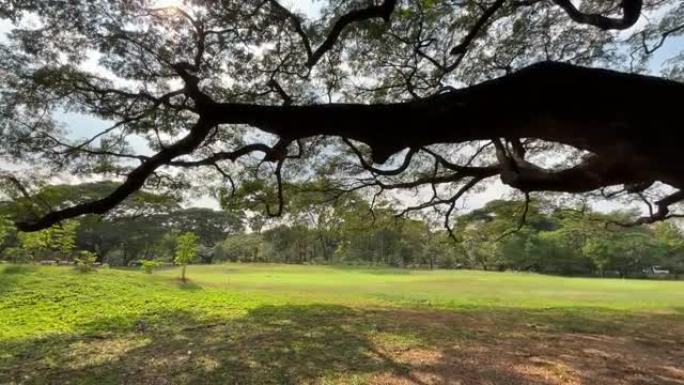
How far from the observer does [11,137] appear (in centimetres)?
913

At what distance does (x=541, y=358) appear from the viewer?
6.69 meters

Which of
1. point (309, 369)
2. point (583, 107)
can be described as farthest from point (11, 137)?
point (583, 107)

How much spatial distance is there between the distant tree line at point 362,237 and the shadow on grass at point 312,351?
4.13 m

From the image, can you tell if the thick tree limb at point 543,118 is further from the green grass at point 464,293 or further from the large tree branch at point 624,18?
the green grass at point 464,293

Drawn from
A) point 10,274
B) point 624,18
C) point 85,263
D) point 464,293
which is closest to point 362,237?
point 464,293

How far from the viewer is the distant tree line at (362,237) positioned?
16.4 meters

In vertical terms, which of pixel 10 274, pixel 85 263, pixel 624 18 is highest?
pixel 624 18

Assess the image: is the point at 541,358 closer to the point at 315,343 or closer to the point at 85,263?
the point at 315,343

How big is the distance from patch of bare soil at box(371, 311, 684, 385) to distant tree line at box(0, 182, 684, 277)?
6853mm

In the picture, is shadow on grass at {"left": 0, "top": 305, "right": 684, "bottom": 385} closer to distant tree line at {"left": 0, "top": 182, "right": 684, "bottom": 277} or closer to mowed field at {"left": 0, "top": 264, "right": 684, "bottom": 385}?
mowed field at {"left": 0, "top": 264, "right": 684, "bottom": 385}

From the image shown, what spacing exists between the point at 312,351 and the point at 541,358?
322 centimetres

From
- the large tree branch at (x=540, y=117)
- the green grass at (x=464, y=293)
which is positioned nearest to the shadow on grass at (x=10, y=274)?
the green grass at (x=464, y=293)

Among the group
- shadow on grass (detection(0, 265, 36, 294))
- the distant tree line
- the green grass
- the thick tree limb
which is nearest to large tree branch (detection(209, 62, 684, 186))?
the thick tree limb

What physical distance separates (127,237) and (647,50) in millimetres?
44868
